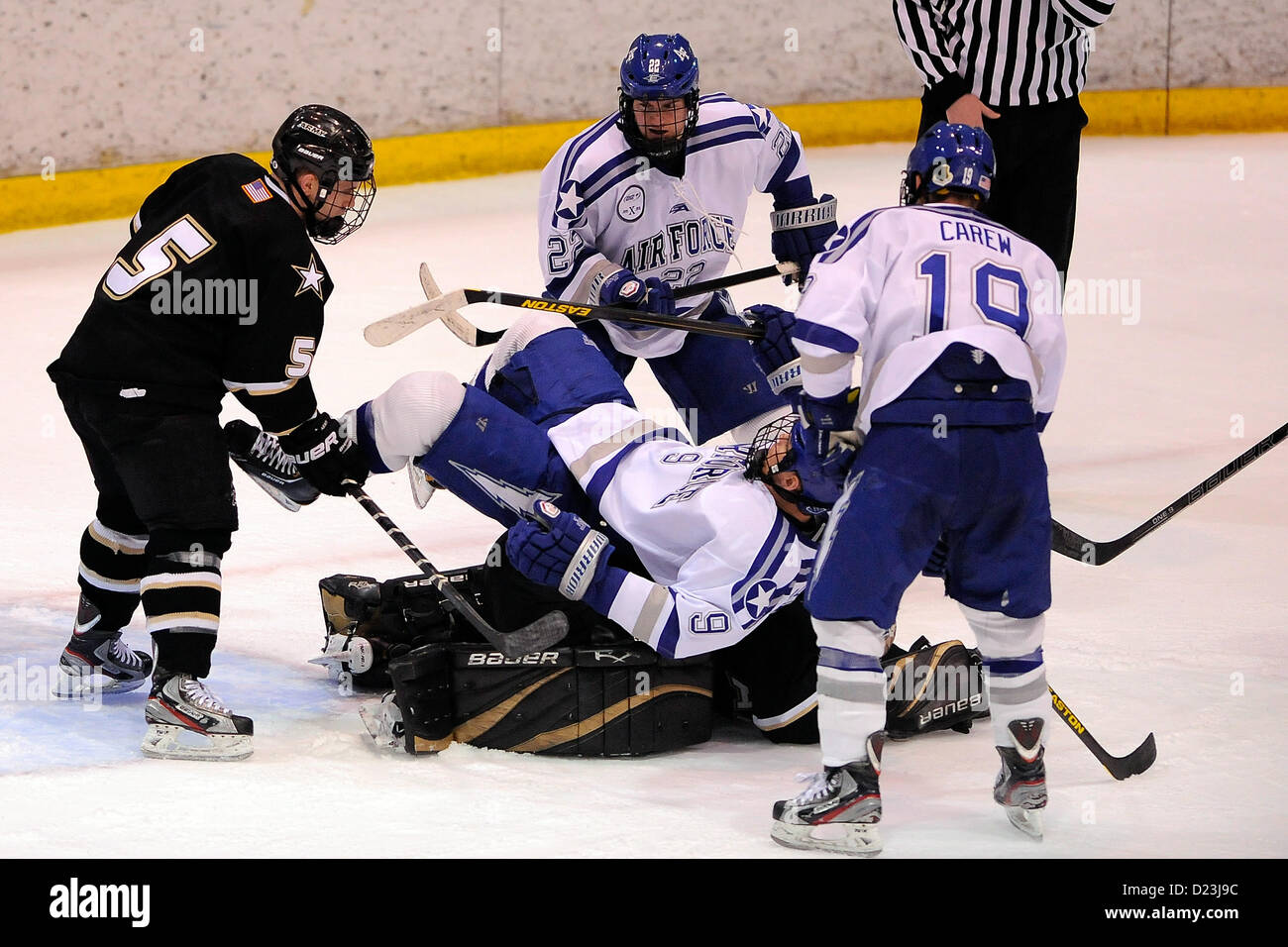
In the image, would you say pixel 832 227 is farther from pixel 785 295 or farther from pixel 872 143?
pixel 872 143

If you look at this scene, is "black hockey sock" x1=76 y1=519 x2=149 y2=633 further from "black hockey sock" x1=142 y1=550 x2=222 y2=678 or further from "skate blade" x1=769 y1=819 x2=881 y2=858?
"skate blade" x1=769 y1=819 x2=881 y2=858

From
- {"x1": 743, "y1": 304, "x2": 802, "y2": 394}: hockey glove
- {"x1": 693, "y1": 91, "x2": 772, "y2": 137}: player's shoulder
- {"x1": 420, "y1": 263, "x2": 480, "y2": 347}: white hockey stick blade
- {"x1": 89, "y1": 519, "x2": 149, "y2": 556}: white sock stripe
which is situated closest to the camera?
{"x1": 89, "y1": 519, "x2": 149, "y2": 556}: white sock stripe

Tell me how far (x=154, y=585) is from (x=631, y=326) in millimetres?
1477

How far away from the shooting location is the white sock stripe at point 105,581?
3508 mm

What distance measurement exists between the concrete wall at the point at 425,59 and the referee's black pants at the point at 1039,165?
402cm

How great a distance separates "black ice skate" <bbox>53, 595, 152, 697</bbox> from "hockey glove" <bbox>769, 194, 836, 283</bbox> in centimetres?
183

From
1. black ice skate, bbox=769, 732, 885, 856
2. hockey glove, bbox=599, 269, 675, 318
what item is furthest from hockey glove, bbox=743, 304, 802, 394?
black ice skate, bbox=769, 732, 885, 856

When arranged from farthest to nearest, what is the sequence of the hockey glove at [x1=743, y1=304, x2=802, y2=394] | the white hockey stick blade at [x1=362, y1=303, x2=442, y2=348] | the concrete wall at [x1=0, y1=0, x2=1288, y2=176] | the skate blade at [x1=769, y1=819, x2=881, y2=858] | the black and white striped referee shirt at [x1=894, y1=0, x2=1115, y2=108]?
the concrete wall at [x1=0, y1=0, x2=1288, y2=176]
the black and white striped referee shirt at [x1=894, y1=0, x2=1115, y2=108]
the hockey glove at [x1=743, y1=304, x2=802, y2=394]
the white hockey stick blade at [x1=362, y1=303, x2=442, y2=348]
the skate blade at [x1=769, y1=819, x2=881, y2=858]

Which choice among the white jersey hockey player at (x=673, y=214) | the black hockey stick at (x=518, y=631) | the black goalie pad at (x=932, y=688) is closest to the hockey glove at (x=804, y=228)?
the white jersey hockey player at (x=673, y=214)

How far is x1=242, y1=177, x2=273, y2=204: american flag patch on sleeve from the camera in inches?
127

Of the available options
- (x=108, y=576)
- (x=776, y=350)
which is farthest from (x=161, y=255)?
(x=776, y=350)

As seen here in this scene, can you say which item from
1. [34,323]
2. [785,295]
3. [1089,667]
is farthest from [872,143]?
[1089,667]

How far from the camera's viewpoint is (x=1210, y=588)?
14.0 ft

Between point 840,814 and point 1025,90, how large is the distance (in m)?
2.39
